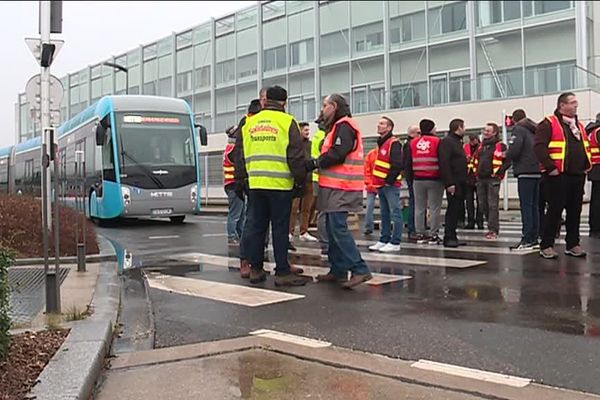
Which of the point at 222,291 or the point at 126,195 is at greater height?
the point at 126,195

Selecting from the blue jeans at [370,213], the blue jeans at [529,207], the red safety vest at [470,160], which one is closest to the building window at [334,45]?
the red safety vest at [470,160]

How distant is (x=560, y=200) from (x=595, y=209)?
3205mm

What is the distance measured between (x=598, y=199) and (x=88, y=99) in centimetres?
5597

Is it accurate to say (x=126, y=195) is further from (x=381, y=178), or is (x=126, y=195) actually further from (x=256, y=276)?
(x=256, y=276)

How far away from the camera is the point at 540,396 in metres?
3.64

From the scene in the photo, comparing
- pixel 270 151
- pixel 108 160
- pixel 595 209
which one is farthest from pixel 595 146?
pixel 108 160

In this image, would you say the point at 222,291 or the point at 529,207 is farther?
the point at 529,207

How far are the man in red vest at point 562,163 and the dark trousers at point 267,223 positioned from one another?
3429 mm

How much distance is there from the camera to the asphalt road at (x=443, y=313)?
449 centimetres

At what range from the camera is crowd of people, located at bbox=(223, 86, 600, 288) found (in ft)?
23.1

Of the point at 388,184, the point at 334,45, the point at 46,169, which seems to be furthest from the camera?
the point at 334,45

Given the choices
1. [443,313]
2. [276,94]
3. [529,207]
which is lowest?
[443,313]

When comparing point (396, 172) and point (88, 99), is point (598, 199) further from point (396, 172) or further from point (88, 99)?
point (88, 99)

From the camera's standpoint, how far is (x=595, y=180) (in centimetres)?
1090
